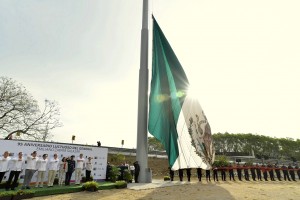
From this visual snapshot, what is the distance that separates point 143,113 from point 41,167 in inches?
300

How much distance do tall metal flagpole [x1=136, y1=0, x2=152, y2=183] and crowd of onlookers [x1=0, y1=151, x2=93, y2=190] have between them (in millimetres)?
3594

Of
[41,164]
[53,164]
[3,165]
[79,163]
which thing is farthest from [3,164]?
[79,163]

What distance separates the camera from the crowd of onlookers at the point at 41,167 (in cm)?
1180

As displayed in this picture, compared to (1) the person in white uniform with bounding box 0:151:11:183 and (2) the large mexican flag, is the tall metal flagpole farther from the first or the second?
(1) the person in white uniform with bounding box 0:151:11:183

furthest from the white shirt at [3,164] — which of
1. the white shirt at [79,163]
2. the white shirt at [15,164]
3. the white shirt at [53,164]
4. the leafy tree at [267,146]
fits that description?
the leafy tree at [267,146]

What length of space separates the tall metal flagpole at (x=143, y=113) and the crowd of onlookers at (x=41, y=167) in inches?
142

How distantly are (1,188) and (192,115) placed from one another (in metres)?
11.9

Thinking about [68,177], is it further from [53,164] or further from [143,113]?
[143,113]

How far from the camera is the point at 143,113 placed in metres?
18.0

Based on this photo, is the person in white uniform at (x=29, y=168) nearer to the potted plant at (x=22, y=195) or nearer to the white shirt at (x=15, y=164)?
the white shirt at (x=15, y=164)

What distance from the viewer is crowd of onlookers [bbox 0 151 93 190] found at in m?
11.8

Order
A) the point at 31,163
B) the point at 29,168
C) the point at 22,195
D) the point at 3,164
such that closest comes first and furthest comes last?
the point at 22,195 < the point at 3,164 < the point at 29,168 < the point at 31,163

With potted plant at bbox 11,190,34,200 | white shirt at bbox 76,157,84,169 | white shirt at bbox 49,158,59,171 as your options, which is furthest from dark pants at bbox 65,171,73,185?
potted plant at bbox 11,190,34,200

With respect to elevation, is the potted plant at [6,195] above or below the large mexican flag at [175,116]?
below
